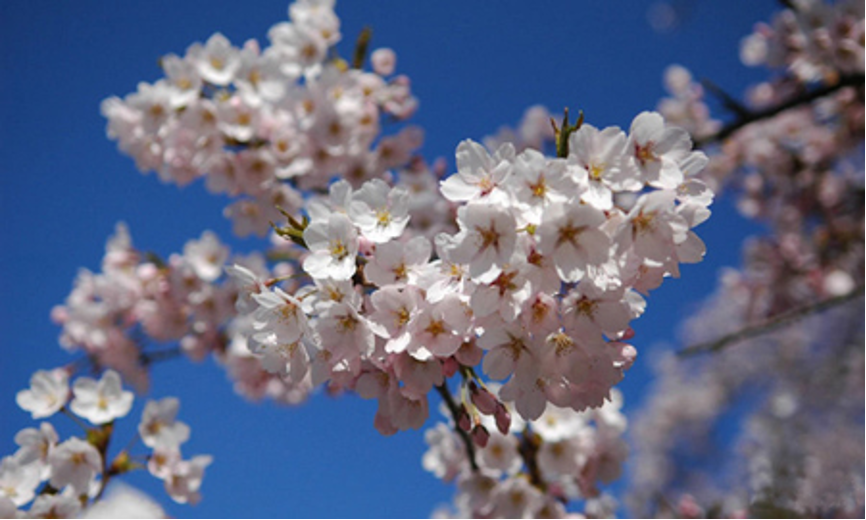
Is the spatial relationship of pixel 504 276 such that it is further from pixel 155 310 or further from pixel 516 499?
pixel 155 310

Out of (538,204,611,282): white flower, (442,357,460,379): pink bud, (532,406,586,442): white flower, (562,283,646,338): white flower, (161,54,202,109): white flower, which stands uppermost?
(161,54,202,109): white flower

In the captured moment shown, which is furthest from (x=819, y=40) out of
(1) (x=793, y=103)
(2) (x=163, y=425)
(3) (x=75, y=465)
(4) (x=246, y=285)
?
(3) (x=75, y=465)

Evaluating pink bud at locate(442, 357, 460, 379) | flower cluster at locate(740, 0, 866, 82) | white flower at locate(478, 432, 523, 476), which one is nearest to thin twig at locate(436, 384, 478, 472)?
white flower at locate(478, 432, 523, 476)

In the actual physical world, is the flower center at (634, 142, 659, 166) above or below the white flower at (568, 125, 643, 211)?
above

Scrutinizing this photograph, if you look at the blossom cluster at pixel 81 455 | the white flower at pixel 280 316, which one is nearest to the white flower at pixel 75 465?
the blossom cluster at pixel 81 455

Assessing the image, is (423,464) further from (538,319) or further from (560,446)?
(538,319)

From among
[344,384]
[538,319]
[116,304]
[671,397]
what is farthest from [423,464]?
[671,397]

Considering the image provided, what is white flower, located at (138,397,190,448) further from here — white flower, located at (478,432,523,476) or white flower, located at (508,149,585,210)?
white flower, located at (508,149,585,210)

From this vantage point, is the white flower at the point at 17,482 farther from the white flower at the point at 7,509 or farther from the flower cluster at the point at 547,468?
the flower cluster at the point at 547,468
